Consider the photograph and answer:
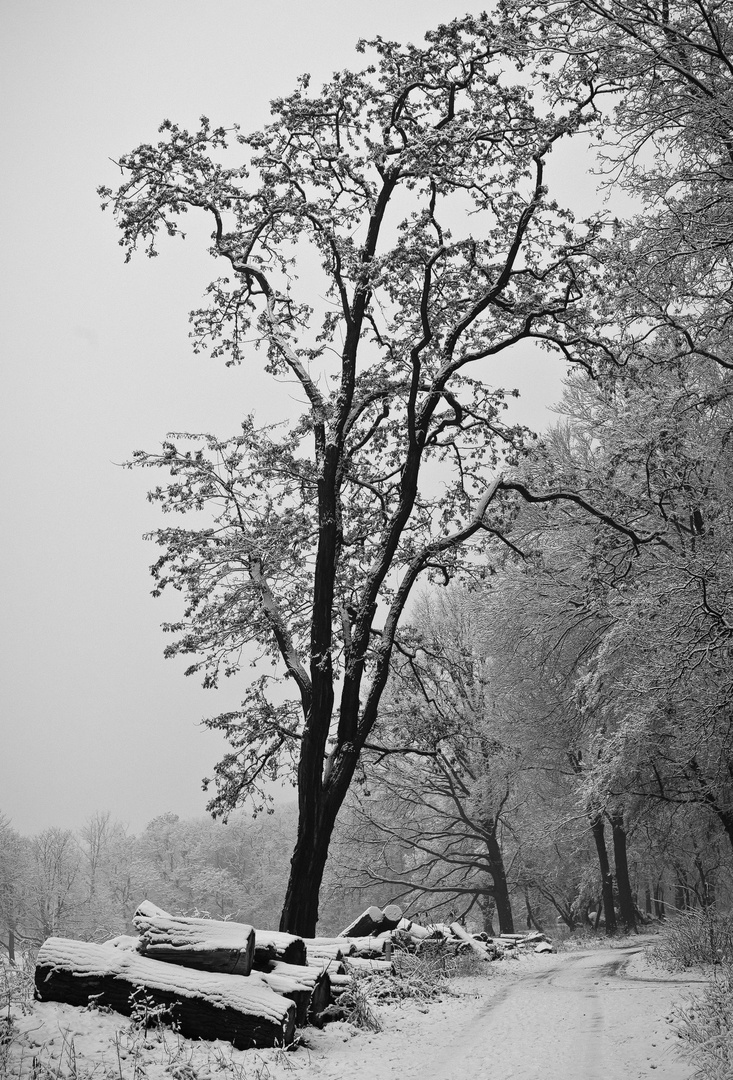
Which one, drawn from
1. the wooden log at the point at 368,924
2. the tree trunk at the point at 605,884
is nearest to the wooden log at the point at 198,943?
the wooden log at the point at 368,924

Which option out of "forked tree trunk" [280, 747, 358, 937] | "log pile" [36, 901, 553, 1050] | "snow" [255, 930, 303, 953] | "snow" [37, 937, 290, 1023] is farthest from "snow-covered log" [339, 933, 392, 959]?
"snow" [37, 937, 290, 1023]

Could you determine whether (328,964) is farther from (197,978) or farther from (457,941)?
(457,941)

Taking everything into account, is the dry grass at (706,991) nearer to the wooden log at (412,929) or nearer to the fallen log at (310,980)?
the fallen log at (310,980)

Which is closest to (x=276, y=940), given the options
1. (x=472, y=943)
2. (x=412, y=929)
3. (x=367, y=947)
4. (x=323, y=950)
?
(x=323, y=950)

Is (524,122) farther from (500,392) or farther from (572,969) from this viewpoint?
(572,969)

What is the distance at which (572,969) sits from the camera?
40.1 feet

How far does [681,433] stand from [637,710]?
5178 mm

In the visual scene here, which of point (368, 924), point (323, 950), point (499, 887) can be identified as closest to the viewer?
point (323, 950)

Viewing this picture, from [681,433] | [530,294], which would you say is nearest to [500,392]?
[530,294]

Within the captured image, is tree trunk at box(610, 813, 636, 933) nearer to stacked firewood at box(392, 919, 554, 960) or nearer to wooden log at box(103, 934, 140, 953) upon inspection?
stacked firewood at box(392, 919, 554, 960)

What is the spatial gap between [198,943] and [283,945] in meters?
A: 1.03

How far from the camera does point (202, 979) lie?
6008mm

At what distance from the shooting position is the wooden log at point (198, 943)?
620 centimetres

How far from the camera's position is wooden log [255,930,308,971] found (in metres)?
6.99
